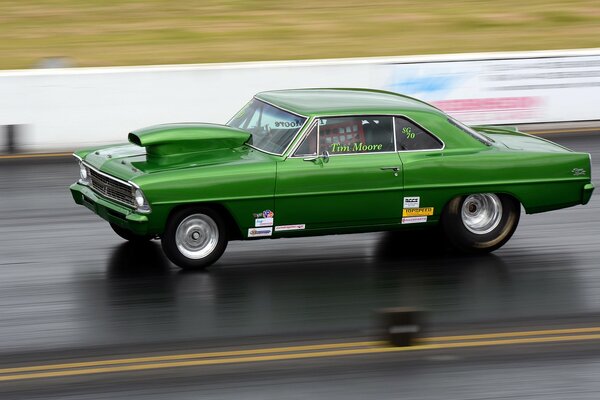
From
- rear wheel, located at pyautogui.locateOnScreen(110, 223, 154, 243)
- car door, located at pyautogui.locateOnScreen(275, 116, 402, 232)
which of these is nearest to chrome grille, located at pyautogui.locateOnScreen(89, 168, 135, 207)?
rear wheel, located at pyautogui.locateOnScreen(110, 223, 154, 243)

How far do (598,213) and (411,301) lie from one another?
411 cm

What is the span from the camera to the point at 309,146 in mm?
9695

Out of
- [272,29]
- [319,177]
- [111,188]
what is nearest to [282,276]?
[319,177]

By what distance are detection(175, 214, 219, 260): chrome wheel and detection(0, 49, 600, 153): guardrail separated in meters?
6.41

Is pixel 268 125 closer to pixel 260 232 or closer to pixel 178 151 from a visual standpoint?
pixel 178 151

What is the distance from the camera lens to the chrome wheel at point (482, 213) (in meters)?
10.3

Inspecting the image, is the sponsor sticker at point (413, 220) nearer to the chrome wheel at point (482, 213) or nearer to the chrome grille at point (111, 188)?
the chrome wheel at point (482, 213)

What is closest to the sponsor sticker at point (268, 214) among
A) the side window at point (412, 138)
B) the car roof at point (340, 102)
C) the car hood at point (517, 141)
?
the car roof at point (340, 102)

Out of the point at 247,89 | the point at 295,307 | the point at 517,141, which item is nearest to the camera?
the point at 295,307

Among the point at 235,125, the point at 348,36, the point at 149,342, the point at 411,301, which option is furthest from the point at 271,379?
the point at 348,36

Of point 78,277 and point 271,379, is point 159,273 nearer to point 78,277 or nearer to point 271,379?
point 78,277

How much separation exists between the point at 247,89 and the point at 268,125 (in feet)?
19.5

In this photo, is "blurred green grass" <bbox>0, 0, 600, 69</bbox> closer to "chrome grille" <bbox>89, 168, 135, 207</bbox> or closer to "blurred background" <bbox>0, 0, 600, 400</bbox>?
"blurred background" <bbox>0, 0, 600, 400</bbox>

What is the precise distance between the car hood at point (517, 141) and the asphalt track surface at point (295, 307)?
1005 millimetres
